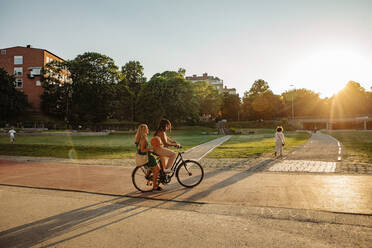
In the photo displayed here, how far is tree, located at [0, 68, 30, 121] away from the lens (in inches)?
1773

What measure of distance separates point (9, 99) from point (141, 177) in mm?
50517

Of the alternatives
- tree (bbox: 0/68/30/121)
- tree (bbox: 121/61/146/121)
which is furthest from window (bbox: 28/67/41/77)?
tree (bbox: 121/61/146/121)

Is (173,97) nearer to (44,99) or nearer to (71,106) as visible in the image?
(71,106)

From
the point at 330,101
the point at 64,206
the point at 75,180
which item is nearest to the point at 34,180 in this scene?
the point at 75,180

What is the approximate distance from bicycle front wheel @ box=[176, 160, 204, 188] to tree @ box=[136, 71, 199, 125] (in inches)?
1670

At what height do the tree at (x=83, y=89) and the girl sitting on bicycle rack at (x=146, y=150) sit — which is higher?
the tree at (x=83, y=89)

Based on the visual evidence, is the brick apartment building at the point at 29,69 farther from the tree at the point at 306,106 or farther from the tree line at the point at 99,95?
the tree at the point at 306,106

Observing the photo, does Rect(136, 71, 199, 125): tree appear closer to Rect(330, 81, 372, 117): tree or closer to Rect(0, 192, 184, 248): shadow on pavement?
Rect(0, 192, 184, 248): shadow on pavement

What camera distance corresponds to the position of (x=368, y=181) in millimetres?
6918

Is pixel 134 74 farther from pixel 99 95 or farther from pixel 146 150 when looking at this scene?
pixel 146 150

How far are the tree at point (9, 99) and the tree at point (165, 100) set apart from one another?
22.4 m

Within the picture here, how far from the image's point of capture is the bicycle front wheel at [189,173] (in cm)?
667

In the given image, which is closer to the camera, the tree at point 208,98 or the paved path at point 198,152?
the paved path at point 198,152

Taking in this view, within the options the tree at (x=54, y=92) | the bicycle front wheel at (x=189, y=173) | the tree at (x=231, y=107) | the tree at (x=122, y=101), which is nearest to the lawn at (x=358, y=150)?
the bicycle front wheel at (x=189, y=173)
